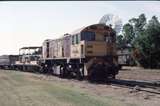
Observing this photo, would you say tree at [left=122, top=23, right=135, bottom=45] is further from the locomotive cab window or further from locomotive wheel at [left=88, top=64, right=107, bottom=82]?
locomotive wheel at [left=88, top=64, right=107, bottom=82]

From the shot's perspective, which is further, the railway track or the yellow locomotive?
the yellow locomotive

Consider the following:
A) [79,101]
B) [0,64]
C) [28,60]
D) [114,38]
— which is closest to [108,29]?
[114,38]

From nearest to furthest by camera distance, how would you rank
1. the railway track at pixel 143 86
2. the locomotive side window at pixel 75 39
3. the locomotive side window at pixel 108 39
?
1. the railway track at pixel 143 86
2. the locomotive side window at pixel 108 39
3. the locomotive side window at pixel 75 39

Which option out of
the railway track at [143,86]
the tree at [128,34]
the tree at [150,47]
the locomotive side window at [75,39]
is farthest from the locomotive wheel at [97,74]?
the tree at [128,34]

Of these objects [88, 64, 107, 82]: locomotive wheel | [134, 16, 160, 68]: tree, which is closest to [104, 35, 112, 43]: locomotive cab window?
[88, 64, 107, 82]: locomotive wheel

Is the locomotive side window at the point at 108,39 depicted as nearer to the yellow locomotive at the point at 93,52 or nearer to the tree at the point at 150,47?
the yellow locomotive at the point at 93,52

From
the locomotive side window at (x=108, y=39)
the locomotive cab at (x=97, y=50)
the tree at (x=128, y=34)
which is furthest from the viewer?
the tree at (x=128, y=34)

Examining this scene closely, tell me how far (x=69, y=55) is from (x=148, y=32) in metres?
32.9

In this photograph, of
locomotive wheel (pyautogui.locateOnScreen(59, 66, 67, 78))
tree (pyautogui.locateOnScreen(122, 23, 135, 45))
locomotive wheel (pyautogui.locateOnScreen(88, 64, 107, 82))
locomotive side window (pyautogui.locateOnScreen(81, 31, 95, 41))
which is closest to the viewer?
locomotive wheel (pyautogui.locateOnScreen(88, 64, 107, 82))

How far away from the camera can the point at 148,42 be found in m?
57.7

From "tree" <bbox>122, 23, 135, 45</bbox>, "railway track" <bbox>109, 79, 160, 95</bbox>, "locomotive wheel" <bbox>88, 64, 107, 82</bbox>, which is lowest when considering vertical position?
"railway track" <bbox>109, 79, 160, 95</bbox>

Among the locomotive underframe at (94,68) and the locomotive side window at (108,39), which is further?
the locomotive side window at (108,39)

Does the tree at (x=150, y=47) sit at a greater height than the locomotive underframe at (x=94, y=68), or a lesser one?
greater

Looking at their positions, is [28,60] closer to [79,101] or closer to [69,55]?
[69,55]
